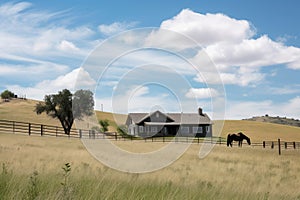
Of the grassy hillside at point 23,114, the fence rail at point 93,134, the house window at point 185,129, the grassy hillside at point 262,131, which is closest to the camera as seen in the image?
the fence rail at point 93,134

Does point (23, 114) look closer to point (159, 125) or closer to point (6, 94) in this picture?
point (6, 94)

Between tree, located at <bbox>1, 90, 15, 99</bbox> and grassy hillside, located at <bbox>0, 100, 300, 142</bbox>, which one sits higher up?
tree, located at <bbox>1, 90, 15, 99</bbox>

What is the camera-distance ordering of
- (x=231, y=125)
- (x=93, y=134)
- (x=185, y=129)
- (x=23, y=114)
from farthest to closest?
1. (x=231, y=125)
2. (x=23, y=114)
3. (x=185, y=129)
4. (x=93, y=134)

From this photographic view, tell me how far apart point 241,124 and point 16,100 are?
77.3 m

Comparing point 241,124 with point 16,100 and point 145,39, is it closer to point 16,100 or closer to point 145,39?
point 16,100

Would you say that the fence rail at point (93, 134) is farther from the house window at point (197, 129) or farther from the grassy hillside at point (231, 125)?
the grassy hillside at point (231, 125)

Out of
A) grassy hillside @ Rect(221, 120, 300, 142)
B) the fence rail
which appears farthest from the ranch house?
grassy hillside @ Rect(221, 120, 300, 142)

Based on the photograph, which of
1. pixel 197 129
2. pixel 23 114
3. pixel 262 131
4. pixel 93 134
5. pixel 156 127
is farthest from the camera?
pixel 262 131

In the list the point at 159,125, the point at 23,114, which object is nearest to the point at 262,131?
the point at 159,125

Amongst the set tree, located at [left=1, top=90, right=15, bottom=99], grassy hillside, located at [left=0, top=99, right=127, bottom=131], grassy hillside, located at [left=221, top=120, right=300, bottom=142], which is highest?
tree, located at [left=1, top=90, right=15, bottom=99]

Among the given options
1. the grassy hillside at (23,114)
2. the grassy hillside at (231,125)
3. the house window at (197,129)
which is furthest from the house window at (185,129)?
the grassy hillside at (231,125)

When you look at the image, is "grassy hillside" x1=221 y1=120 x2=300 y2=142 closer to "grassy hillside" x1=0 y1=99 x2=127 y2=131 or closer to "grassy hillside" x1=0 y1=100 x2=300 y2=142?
"grassy hillside" x1=0 y1=100 x2=300 y2=142

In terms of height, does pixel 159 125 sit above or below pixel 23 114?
below

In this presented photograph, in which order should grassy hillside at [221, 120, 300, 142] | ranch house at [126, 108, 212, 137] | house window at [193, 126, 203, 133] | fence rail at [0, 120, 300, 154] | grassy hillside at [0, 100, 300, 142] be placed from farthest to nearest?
grassy hillside at [221, 120, 300, 142]
grassy hillside at [0, 100, 300, 142]
house window at [193, 126, 203, 133]
ranch house at [126, 108, 212, 137]
fence rail at [0, 120, 300, 154]
